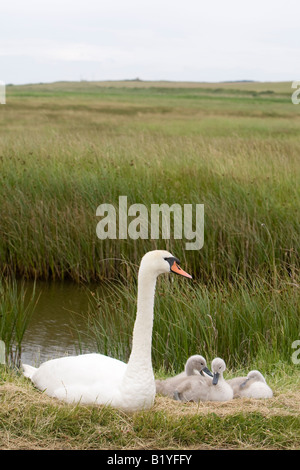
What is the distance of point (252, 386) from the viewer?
6207mm

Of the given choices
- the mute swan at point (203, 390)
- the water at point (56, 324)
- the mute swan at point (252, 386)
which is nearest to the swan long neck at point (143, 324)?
the mute swan at point (203, 390)

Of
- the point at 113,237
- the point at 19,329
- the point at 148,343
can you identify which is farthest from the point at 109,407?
the point at 113,237

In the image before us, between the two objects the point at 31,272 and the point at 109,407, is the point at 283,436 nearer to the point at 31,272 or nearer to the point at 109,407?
the point at 109,407

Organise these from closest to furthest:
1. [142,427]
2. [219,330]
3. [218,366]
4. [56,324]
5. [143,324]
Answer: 1. [142,427]
2. [143,324]
3. [218,366]
4. [219,330]
5. [56,324]

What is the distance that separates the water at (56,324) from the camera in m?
9.42

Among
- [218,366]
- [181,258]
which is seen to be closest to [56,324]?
[181,258]

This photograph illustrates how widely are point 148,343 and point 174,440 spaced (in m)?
0.77

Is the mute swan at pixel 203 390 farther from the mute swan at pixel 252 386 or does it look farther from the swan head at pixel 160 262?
the swan head at pixel 160 262

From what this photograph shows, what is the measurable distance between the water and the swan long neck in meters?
3.08

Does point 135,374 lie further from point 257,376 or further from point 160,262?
point 257,376

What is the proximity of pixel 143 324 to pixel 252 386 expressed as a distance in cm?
119

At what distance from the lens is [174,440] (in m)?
5.41

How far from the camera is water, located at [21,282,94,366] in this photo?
30.9 ft
